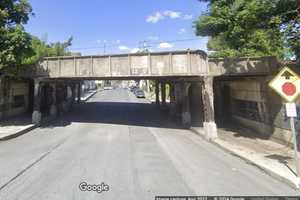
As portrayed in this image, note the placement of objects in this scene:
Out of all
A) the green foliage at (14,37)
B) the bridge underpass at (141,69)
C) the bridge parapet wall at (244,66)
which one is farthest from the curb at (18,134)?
the bridge parapet wall at (244,66)

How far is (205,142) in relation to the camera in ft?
63.0

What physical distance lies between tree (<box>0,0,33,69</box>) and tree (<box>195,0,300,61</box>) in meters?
14.1

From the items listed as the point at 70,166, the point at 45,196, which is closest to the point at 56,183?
the point at 45,196

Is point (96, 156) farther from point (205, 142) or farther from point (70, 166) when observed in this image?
point (205, 142)

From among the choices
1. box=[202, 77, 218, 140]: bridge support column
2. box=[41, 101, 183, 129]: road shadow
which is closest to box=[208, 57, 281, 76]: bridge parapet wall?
box=[202, 77, 218, 140]: bridge support column

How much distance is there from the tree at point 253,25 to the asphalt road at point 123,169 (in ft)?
23.8

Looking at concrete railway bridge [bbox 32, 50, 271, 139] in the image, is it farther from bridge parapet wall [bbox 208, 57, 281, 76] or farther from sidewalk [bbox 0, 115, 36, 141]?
sidewalk [bbox 0, 115, 36, 141]

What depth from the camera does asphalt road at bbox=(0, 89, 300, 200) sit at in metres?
8.73

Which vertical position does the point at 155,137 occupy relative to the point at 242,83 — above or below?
below

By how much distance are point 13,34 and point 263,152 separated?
19.8 metres

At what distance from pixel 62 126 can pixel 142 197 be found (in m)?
19.2

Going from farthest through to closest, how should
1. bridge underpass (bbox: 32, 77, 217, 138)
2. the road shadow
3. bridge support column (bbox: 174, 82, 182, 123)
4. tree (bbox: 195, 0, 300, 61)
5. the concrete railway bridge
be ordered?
bridge support column (bbox: 174, 82, 182, 123) < the road shadow < bridge underpass (bbox: 32, 77, 217, 138) < the concrete railway bridge < tree (bbox: 195, 0, 300, 61)

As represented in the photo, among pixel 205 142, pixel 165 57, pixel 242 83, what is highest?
pixel 165 57

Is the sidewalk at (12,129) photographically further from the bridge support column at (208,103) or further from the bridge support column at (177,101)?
the bridge support column at (177,101)
